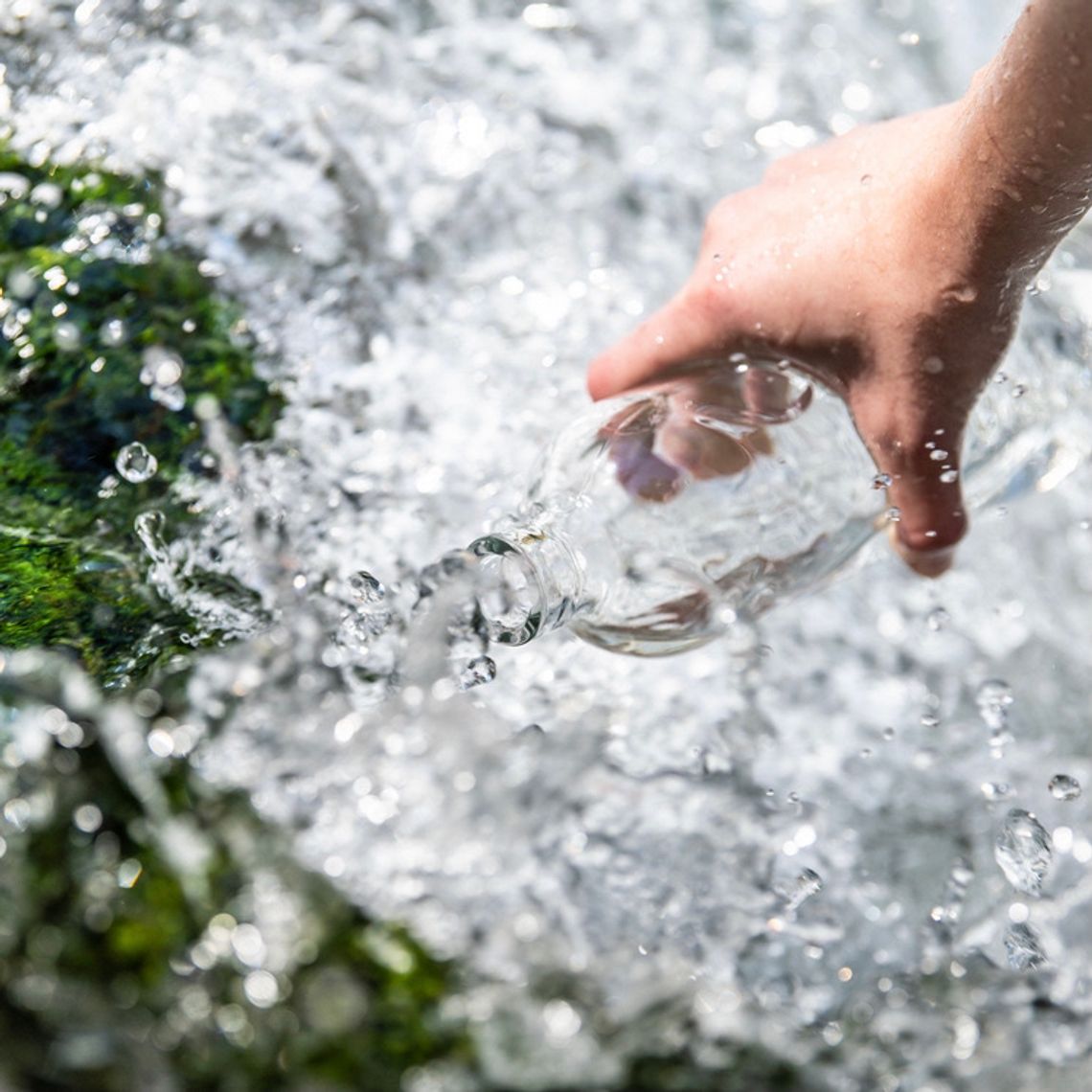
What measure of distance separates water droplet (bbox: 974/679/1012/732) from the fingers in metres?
0.80

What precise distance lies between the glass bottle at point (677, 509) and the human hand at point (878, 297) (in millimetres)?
36

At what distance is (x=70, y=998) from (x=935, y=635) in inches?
55.1

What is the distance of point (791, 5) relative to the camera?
2.20m

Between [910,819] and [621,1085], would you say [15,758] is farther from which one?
[910,819]

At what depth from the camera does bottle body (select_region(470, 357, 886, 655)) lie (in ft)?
3.85

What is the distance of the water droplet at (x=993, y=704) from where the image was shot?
1.74m

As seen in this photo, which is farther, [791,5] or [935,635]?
[791,5]

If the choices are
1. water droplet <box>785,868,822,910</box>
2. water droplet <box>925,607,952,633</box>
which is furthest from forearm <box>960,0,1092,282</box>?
water droplet <box>785,868,822,910</box>

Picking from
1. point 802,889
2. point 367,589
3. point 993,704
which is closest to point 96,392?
point 367,589

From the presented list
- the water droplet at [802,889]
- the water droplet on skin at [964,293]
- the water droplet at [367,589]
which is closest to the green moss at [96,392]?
the water droplet at [367,589]

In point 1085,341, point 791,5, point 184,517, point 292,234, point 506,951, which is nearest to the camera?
point 184,517

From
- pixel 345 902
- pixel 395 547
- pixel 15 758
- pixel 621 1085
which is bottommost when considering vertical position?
pixel 621 1085

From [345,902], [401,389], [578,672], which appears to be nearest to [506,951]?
[345,902]

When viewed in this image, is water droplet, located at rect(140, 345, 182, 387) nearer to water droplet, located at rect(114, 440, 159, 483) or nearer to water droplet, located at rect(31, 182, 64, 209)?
water droplet, located at rect(114, 440, 159, 483)
